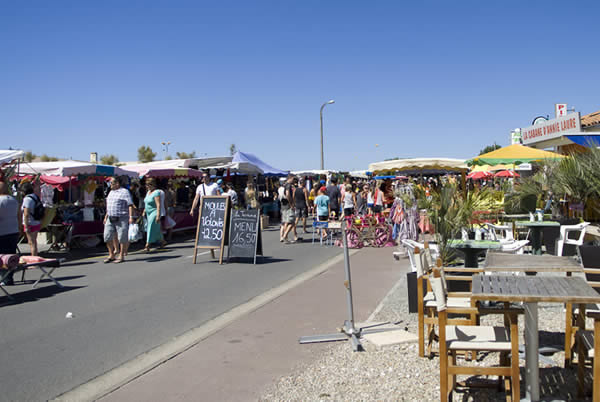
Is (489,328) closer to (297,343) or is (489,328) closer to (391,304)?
(297,343)

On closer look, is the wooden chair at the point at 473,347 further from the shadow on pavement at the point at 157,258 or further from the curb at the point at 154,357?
the shadow on pavement at the point at 157,258

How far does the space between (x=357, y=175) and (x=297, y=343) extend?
3900cm

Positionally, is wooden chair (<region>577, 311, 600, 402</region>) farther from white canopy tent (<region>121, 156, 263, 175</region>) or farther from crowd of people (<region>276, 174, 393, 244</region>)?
white canopy tent (<region>121, 156, 263, 175</region>)

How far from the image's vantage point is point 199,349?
552 centimetres

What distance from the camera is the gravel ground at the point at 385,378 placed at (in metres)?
4.09

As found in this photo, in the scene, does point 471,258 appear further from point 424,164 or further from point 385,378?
point 424,164

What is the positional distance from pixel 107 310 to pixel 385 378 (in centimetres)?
460

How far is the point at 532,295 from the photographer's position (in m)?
3.36

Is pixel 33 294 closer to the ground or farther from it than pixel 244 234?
closer to the ground

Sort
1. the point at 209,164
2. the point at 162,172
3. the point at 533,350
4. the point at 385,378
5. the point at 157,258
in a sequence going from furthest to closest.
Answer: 1. the point at 209,164
2. the point at 162,172
3. the point at 157,258
4. the point at 385,378
5. the point at 533,350

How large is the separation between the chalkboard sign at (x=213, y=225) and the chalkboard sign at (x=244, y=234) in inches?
7.3

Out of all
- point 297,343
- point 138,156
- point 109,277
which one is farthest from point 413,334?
point 138,156

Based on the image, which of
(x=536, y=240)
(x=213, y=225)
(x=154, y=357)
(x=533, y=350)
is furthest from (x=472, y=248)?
(x=213, y=225)

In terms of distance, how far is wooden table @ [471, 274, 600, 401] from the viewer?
3.33 m
